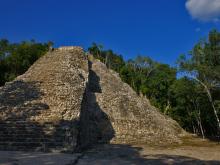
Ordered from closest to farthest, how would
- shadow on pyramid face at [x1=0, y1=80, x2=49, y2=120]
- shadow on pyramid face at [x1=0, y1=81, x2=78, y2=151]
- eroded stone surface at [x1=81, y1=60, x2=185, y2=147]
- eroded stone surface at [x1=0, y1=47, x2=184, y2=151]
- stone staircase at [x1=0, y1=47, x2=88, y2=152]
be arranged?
1. shadow on pyramid face at [x1=0, y1=81, x2=78, y2=151]
2. stone staircase at [x1=0, y1=47, x2=88, y2=152]
3. eroded stone surface at [x1=0, y1=47, x2=184, y2=151]
4. shadow on pyramid face at [x1=0, y1=80, x2=49, y2=120]
5. eroded stone surface at [x1=81, y1=60, x2=185, y2=147]

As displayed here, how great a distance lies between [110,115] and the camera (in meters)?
22.3

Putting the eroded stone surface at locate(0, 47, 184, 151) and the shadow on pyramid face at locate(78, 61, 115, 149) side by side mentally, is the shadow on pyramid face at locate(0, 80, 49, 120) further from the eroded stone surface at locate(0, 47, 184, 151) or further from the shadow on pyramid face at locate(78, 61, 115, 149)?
the shadow on pyramid face at locate(78, 61, 115, 149)

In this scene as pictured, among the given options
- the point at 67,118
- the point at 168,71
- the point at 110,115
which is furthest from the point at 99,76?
the point at 168,71

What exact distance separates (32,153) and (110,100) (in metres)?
12.0

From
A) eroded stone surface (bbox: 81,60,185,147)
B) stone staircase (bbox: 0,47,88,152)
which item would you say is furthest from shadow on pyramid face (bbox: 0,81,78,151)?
eroded stone surface (bbox: 81,60,185,147)

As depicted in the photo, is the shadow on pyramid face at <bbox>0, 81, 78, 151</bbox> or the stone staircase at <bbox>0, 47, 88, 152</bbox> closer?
the shadow on pyramid face at <bbox>0, 81, 78, 151</bbox>

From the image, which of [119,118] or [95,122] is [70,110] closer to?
[95,122]

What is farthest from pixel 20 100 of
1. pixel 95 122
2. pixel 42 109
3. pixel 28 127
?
pixel 95 122

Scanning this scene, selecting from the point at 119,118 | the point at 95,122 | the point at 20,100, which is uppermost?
the point at 20,100

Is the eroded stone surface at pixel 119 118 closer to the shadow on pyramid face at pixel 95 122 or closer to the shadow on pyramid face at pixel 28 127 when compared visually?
the shadow on pyramid face at pixel 95 122

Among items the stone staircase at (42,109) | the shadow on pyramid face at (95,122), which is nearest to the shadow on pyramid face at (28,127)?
the stone staircase at (42,109)

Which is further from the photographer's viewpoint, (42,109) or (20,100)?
(20,100)

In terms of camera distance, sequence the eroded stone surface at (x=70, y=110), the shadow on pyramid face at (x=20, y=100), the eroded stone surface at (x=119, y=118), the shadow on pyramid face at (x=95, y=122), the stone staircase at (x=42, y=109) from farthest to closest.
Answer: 1. the eroded stone surface at (x=119, y=118)
2. the shadow on pyramid face at (x=95, y=122)
3. the shadow on pyramid face at (x=20, y=100)
4. the eroded stone surface at (x=70, y=110)
5. the stone staircase at (x=42, y=109)

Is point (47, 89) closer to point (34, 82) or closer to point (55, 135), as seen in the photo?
point (34, 82)
